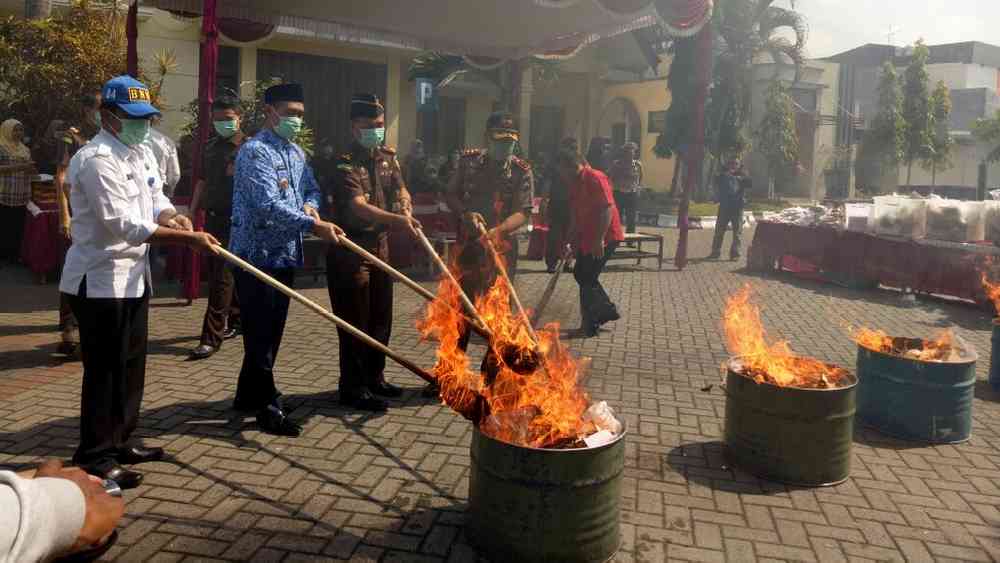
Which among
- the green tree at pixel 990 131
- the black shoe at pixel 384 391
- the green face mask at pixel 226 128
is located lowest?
the black shoe at pixel 384 391

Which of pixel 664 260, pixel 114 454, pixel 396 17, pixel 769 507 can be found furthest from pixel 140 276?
pixel 664 260

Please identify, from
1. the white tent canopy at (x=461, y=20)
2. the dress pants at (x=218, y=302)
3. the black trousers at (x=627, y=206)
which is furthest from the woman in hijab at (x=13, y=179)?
the black trousers at (x=627, y=206)

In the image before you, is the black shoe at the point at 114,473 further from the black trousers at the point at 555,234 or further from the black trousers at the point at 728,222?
the black trousers at the point at 728,222

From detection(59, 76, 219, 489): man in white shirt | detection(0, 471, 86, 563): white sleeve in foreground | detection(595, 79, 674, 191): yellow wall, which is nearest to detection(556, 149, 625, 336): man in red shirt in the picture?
detection(59, 76, 219, 489): man in white shirt

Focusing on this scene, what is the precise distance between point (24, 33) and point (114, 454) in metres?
10.3

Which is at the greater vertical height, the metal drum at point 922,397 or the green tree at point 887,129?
the green tree at point 887,129

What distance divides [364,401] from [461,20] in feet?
20.4

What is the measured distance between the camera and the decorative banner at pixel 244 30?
10.3 m

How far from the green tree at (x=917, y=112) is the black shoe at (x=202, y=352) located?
131ft

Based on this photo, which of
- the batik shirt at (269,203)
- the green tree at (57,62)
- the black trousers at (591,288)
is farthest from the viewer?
the green tree at (57,62)

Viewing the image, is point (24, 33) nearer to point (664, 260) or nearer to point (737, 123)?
point (664, 260)

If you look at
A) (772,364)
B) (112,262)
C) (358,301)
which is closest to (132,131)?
(112,262)

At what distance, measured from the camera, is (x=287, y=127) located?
16.3 ft

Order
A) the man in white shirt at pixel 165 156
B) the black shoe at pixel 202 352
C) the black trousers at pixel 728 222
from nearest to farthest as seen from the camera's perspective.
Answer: the black shoe at pixel 202 352 < the man in white shirt at pixel 165 156 < the black trousers at pixel 728 222
